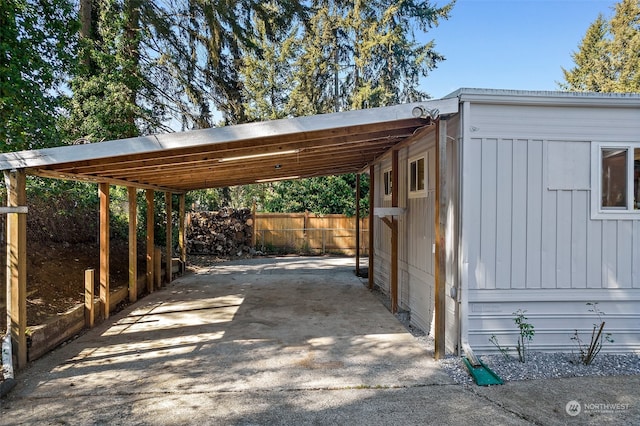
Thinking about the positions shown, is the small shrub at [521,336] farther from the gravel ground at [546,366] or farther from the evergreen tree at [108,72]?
the evergreen tree at [108,72]

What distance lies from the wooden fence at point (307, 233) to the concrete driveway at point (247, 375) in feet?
26.9

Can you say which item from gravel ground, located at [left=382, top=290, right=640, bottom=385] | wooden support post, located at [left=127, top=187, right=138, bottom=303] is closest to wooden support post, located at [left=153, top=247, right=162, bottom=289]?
wooden support post, located at [left=127, top=187, right=138, bottom=303]

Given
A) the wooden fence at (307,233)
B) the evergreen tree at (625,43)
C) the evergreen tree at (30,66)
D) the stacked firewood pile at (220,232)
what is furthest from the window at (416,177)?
the evergreen tree at (625,43)

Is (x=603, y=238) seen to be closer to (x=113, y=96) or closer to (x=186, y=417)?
(x=186, y=417)

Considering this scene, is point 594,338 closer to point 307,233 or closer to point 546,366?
point 546,366

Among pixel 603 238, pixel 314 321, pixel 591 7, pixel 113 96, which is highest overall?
pixel 591 7

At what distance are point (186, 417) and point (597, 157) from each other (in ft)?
15.8

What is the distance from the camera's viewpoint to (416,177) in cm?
567

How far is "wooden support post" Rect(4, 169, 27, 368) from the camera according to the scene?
377 cm

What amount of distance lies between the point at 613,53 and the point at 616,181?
2047 cm

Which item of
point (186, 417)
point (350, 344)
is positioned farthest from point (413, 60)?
point (186, 417)

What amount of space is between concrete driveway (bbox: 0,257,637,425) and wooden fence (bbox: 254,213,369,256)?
821 centimetres

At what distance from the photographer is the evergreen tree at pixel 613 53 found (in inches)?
707

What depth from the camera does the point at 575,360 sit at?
406 cm
